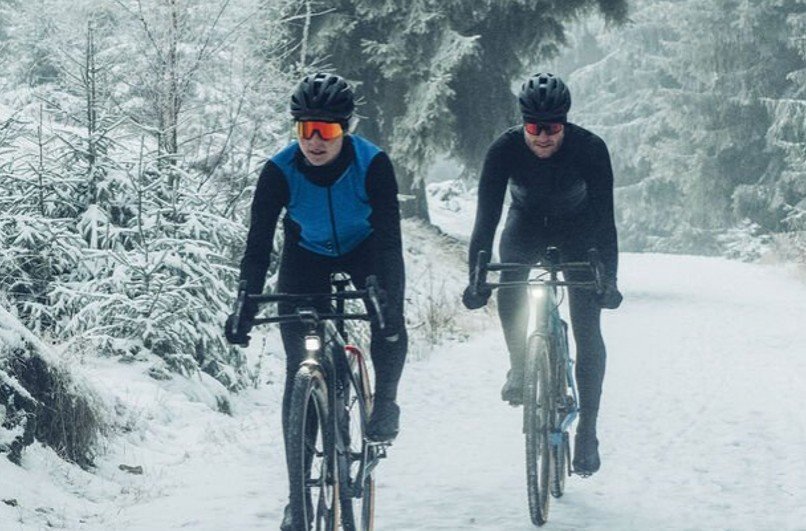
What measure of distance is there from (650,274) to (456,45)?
8.64m

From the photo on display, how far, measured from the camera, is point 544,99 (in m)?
5.70

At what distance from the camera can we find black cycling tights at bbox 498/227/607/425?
20.1 ft

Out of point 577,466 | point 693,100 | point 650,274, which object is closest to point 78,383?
point 577,466

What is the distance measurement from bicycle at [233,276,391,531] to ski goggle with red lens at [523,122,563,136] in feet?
5.14

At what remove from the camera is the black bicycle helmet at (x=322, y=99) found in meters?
4.61

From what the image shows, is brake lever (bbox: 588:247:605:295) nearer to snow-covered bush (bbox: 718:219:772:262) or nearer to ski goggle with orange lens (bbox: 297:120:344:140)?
ski goggle with orange lens (bbox: 297:120:344:140)

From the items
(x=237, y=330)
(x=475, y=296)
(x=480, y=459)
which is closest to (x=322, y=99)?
(x=237, y=330)

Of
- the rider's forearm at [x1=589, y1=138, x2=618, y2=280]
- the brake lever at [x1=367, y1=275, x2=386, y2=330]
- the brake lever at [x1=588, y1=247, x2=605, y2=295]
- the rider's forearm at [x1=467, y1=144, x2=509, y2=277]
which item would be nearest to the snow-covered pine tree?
the rider's forearm at [x1=467, y1=144, x2=509, y2=277]

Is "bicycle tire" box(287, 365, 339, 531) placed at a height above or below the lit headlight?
below

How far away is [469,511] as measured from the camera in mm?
5906

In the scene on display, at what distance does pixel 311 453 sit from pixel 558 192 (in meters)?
2.34

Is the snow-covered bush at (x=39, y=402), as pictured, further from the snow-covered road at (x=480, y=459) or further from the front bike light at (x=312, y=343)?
the front bike light at (x=312, y=343)

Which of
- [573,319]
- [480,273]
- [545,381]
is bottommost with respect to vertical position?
[545,381]

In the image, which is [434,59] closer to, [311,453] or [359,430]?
[359,430]
